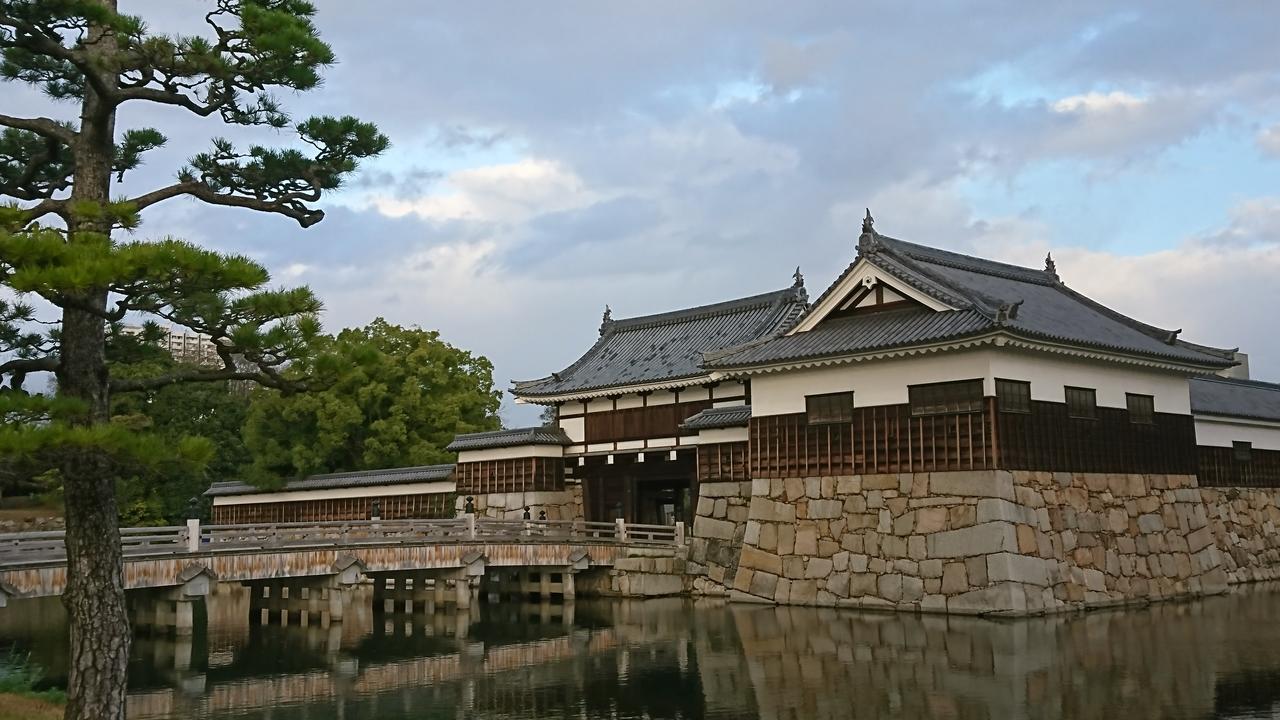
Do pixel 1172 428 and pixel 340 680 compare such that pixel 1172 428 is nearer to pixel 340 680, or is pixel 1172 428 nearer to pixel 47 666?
pixel 340 680

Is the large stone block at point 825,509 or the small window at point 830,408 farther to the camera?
the small window at point 830,408

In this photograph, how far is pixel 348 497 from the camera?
35.2 metres

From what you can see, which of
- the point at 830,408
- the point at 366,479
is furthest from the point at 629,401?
the point at 366,479

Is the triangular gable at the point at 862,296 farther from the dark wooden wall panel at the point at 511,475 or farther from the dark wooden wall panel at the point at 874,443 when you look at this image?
the dark wooden wall panel at the point at 511,475

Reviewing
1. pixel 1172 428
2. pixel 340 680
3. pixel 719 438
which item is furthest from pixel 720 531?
pixel 340 680

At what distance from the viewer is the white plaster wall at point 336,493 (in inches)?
1325

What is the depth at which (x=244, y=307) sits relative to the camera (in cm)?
961

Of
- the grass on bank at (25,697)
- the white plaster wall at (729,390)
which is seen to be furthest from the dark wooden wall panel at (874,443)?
the grass on bank at (25,697)

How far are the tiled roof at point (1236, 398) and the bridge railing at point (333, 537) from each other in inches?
540

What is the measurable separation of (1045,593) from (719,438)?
895cm

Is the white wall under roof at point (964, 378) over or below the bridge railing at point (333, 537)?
over

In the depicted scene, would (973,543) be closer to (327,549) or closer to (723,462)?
(723,462)

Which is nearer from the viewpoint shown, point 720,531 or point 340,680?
point 340,680

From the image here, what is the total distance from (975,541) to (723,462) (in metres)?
7.78
